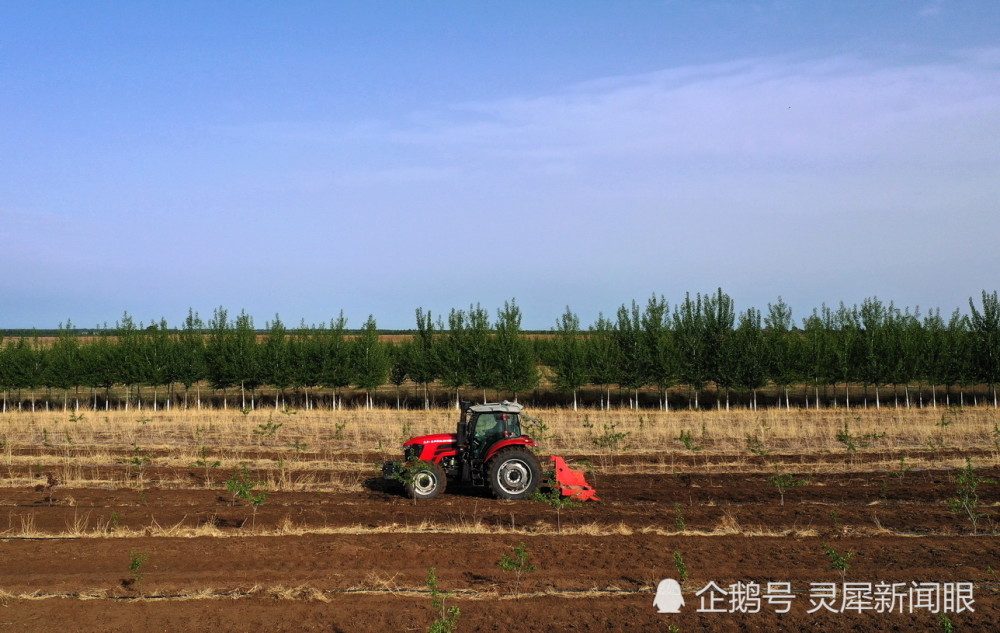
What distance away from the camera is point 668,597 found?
9.05 meters

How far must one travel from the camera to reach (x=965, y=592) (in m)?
9.11

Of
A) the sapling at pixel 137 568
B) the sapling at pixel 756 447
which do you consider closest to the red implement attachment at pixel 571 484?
the sapling at pixel 137 568

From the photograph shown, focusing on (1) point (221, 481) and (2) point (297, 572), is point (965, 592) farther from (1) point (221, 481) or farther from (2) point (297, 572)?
(1) point (221, 481)

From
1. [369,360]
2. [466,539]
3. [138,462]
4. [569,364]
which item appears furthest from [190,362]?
[466,539]

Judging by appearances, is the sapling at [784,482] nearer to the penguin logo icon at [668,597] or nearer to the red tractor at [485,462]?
the red tractor at [485,462]

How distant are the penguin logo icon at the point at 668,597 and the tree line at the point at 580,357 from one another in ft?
120

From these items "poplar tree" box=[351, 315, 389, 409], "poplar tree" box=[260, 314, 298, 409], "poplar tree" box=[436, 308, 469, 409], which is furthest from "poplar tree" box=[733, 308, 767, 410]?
"poplar tree" box=[260, 314, 298, 409]

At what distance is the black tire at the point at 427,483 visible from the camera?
49.1 ft

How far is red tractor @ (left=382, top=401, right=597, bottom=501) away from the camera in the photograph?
14.7 m

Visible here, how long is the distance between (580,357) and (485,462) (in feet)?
105

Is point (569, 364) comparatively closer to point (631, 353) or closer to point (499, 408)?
point (631, 353)

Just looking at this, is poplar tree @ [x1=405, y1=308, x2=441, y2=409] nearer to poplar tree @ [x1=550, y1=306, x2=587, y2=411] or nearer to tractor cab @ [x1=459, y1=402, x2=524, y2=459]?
poplar tree @ [x1=550, y1=306, x2=587, y2=411]

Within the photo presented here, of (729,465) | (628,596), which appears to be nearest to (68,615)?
(628,596)

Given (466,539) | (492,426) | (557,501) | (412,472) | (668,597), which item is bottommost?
(668,597)
